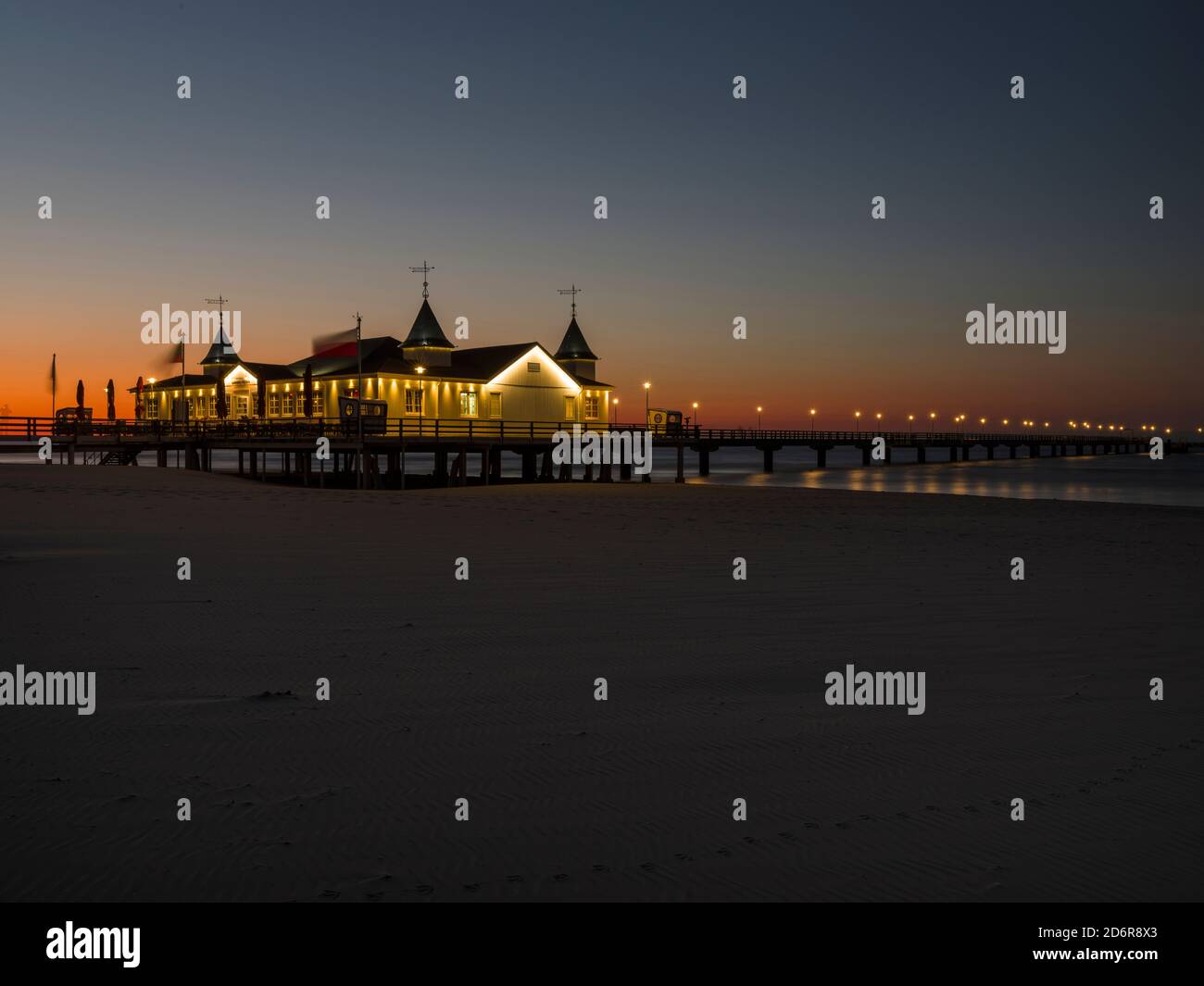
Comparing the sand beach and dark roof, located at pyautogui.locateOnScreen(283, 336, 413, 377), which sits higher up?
dark roof, located at pyautogui.locateOnScreen(283, 336, 413, 377)

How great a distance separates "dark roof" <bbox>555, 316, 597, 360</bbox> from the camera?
66.5 metres

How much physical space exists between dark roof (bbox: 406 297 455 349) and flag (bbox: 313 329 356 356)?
3.17 m

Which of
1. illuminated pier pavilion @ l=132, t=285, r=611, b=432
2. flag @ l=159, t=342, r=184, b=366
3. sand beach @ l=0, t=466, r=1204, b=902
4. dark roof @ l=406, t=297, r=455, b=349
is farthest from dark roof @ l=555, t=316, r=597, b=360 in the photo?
sand beach @ l=0, t=466, r=1204, b=902

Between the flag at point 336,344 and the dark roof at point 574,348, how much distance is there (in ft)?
50.6

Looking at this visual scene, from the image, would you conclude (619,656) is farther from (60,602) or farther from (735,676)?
(60,602)

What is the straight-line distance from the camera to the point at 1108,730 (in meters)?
6.39

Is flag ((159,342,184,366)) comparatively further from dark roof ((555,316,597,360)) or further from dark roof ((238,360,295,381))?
dark roof ((555,316,597,360))

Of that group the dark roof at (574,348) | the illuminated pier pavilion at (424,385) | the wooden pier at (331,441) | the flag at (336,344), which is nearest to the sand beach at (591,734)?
the wooden pier at (331,441)

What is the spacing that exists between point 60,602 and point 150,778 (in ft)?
20.4

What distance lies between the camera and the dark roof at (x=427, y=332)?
55875 mm

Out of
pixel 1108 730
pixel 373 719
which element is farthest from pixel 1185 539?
pixel 373 719

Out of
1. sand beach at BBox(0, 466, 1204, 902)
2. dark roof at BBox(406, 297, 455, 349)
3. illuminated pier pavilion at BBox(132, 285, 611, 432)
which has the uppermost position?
dark roof at BBox(406, 297, 455, 349)

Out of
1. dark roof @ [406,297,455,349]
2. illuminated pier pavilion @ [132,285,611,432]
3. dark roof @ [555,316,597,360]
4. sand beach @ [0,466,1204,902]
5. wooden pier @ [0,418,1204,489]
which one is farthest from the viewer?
dark roof @ [555,316,597,360]
